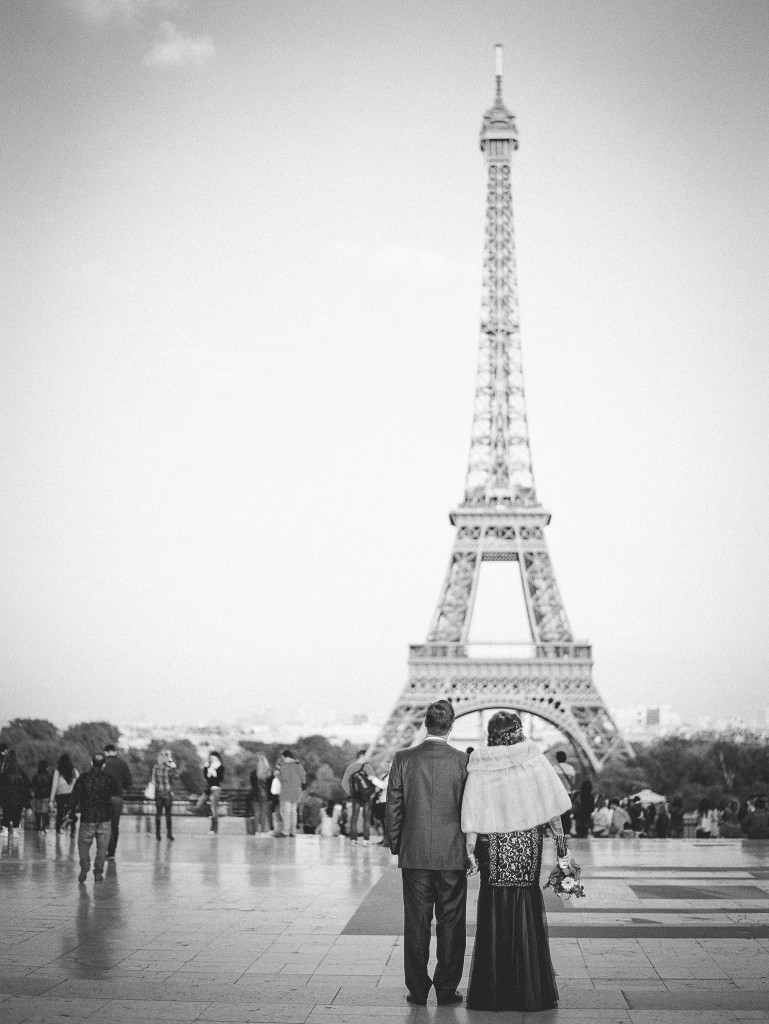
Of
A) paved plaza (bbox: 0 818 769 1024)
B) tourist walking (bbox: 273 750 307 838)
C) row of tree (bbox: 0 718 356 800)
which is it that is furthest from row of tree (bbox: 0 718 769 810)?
paved plaza (bbox: 0 818 769 1024)

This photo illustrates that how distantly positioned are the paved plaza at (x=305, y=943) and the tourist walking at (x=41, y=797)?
5646 millimetres

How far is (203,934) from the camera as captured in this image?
10305 millimetres

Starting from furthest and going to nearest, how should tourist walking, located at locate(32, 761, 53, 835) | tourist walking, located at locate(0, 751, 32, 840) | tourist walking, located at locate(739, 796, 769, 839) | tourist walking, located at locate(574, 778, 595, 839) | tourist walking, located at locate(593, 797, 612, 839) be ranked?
tourist walking, located at locate(593, 797, 612, 839) → tourist walking, located at locate(574, 778, 595, 839) → tourist walking, located at locate(32, 761, 53, 835) → tourist walking, located at locate(739, 796, 769, 839) → tourist walking, located at locate(0, 751, 32, 840)

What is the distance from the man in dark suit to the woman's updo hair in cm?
29

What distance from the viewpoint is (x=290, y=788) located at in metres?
20.6

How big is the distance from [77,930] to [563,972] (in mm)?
3946

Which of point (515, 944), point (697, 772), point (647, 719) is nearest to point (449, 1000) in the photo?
point (515, 944)

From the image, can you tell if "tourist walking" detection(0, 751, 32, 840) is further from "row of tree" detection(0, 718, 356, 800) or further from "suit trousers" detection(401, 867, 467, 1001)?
"row of tree" detection(0, 718, 356, 800)

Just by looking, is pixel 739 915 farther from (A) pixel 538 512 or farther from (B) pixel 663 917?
(A) pixel 538 512

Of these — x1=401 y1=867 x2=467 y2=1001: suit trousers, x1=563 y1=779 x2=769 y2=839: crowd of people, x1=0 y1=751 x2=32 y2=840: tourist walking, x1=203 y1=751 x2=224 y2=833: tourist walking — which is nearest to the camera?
x1=401 y1=867 x2=467 y2=1001: suit trousers

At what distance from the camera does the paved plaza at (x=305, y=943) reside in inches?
297

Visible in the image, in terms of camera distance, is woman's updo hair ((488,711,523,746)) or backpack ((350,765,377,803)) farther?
backpack ((350,765,377,803))

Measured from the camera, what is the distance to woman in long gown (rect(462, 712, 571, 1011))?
757 centimetres

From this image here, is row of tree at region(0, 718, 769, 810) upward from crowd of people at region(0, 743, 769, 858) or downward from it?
downward
